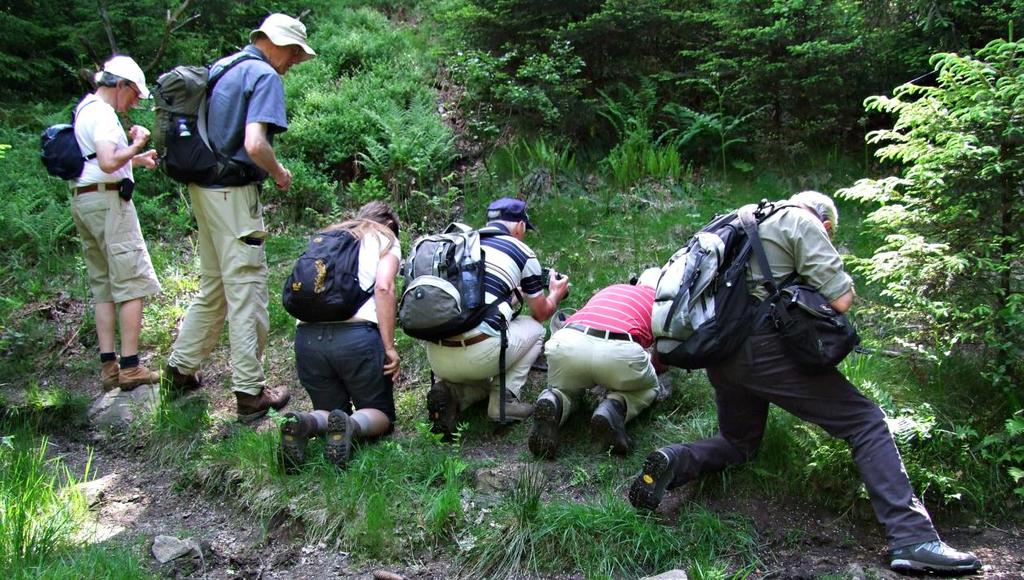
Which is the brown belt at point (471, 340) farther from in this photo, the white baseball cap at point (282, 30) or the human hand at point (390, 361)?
the white baseball cap at point (282, 30)

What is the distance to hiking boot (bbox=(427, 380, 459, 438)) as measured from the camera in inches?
224

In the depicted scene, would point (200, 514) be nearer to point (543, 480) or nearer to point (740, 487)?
point (543, 480)

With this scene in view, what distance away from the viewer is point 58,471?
5.93 metres

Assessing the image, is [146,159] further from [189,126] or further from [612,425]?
[612,425]

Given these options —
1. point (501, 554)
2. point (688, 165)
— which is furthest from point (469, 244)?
point (688, 165)

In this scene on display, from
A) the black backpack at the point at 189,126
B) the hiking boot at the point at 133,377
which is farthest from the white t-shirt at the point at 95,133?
the hiking boot at the point at 133,377

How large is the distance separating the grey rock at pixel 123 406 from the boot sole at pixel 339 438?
224 centimetres

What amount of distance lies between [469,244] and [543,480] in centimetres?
166

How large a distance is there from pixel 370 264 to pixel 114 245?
8.37 ft

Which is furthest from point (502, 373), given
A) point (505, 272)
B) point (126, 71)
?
point (126, 71)

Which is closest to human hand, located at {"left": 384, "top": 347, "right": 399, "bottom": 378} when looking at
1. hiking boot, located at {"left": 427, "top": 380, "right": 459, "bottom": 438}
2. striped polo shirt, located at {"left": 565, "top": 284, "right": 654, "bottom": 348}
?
hiking boot, located at {"left": 427, "top": 380, "right": 459, "bottom": 438}

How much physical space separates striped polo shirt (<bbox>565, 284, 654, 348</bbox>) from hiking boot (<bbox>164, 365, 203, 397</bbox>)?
139 inches

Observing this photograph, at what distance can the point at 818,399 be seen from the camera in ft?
14.2

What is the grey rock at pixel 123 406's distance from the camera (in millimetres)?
6633
